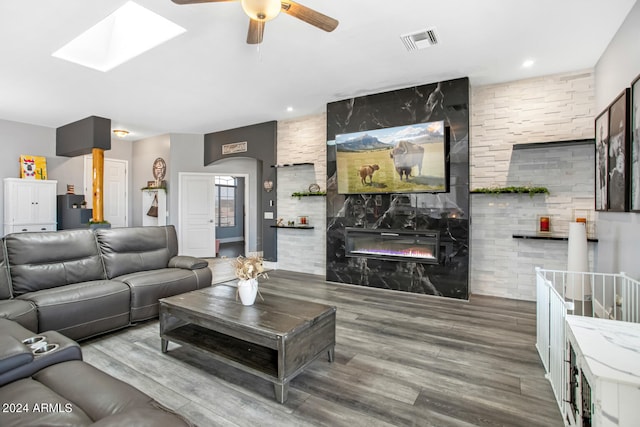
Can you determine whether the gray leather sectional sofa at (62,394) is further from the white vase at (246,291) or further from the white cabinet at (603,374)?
the white cabinet at (603,374)

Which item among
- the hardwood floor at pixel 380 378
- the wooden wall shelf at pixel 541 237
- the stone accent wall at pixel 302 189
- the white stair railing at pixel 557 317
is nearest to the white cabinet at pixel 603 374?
the white stair railing at pixel 557 317

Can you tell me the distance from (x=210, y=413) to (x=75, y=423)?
100 cm

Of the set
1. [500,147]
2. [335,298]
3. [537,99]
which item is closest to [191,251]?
[335,298]

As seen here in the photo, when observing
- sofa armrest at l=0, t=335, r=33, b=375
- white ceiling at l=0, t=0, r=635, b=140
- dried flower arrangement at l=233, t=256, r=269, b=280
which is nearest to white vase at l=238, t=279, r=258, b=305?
dried flower arrangement at l=233, t=256, r=269, b=280

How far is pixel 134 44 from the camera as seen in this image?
12.1ft

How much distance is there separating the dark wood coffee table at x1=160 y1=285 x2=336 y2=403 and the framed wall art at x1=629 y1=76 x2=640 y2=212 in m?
2.63

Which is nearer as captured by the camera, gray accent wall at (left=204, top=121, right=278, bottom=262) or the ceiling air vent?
the ceiling air vent

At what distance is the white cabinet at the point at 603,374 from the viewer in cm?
111

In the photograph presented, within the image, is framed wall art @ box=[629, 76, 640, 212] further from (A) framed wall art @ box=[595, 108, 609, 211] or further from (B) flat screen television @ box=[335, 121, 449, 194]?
(B) flat screen television @ box=[335, 121, 449, 194]

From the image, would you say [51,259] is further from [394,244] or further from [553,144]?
[553,144]

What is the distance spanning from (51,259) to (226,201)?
8.65 m

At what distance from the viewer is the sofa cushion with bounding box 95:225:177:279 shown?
362 cm

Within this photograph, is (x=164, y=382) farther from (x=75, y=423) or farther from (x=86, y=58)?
(x=86, y=58)

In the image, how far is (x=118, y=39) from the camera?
3846 millimetres
